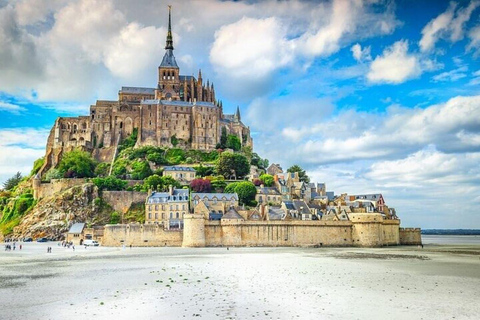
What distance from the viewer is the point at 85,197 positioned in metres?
65.3

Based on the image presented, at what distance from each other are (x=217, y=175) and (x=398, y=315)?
59.9 metres

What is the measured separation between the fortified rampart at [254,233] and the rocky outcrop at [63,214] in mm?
9487

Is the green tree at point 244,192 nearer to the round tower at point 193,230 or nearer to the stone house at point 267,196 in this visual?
the stone house at point 267,196

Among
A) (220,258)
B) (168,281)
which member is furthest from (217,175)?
(168,281)

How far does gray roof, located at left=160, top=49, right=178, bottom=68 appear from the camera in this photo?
98438 millimetres

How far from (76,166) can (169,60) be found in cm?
3331

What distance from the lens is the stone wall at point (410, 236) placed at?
6725 centimetres

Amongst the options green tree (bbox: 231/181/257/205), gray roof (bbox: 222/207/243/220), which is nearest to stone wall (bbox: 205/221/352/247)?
gray roof (bbox: 222/207/243/220)

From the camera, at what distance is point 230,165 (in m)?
77.6

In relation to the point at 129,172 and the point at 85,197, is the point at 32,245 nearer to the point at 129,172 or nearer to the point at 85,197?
the point at 85,197

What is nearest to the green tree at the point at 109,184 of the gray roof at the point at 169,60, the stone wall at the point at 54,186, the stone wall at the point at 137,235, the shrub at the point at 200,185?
the stone wall at the point at 54,186

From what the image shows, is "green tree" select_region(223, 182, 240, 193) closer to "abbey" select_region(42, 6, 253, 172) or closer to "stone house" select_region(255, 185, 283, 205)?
"stone house" select_region(255, 185, 283, 205)

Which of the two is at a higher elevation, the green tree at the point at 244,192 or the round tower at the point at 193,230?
the green tree at the point at 244,192

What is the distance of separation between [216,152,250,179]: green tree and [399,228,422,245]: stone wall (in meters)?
25.9
